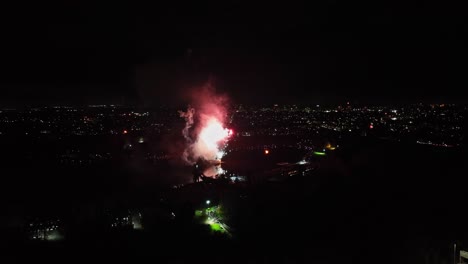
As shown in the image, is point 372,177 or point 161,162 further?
point 161,162

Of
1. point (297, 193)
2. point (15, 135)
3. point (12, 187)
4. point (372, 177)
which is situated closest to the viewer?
point (297, 193)

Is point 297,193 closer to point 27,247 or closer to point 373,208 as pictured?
point 373,208

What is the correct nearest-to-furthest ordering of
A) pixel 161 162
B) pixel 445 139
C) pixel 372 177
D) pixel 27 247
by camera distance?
pixel 27 247, pixel 372 177, pixel 161 162, pixel 445 139

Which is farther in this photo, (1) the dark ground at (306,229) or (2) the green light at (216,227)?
(2) the green light at (216,227)

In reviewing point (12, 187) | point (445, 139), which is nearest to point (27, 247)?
point (12, 187)

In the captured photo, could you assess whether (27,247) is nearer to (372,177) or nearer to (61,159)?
(372,177)

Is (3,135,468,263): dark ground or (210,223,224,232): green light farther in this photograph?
(210,223,224,232): green light

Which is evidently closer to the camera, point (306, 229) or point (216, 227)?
point (306, 229)

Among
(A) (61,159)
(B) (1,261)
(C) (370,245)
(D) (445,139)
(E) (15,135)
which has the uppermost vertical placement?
(E) (15,135)

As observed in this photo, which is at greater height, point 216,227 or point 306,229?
point 216,227

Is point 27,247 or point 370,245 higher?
point 27,247
